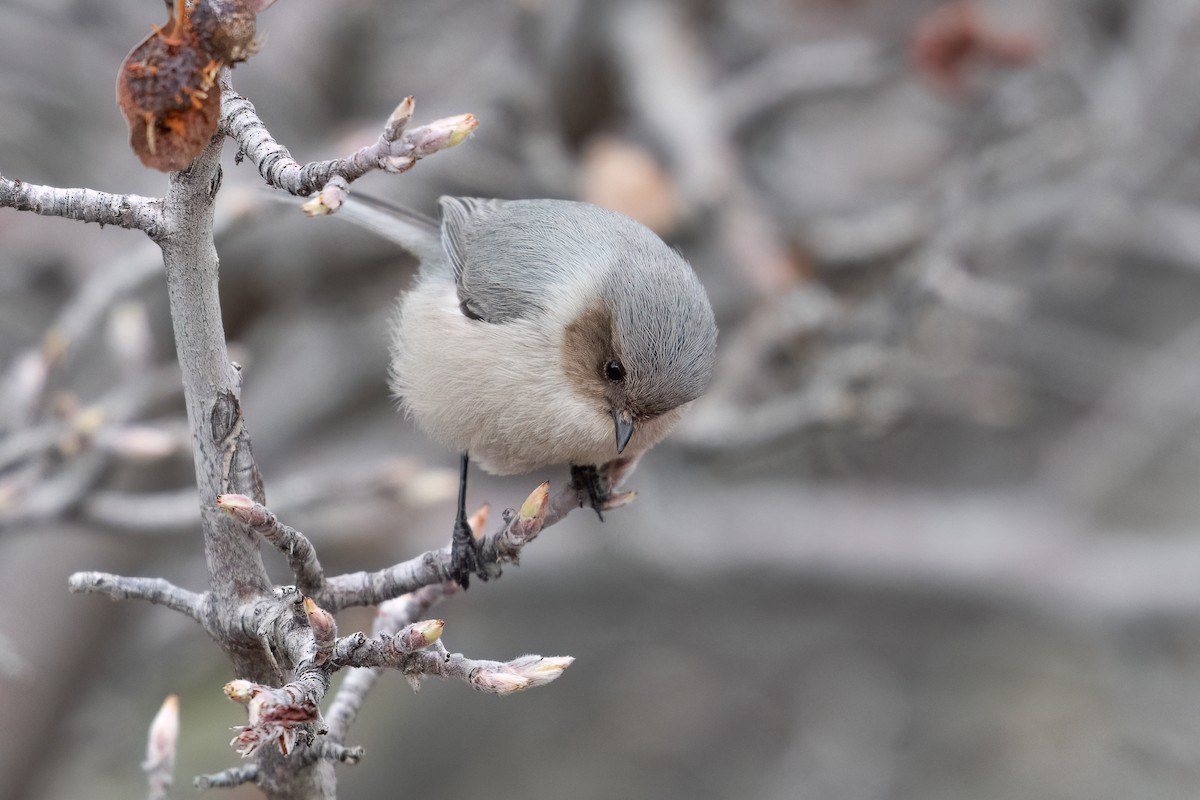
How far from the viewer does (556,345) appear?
2.39 meters

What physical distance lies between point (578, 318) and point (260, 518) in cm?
110

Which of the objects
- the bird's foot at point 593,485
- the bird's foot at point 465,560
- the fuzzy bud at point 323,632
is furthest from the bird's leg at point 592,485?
the fuzzy bud at point 323,632

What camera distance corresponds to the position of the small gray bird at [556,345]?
7.23 ft

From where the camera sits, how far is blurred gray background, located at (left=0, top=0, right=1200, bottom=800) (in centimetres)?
366

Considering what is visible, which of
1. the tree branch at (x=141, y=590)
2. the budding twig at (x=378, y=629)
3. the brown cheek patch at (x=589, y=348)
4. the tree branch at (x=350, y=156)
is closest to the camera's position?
the tree branch at (x=350, y=156)

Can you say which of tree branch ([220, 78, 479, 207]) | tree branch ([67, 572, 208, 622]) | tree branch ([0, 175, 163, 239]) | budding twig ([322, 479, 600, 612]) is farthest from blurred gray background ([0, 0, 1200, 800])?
tree branch ([220, 78, 479, 207])

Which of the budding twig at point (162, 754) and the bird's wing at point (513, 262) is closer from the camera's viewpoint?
the budding twig at point (162, 754)

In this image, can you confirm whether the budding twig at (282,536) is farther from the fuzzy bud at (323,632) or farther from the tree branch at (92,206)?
the tree branch at (92,206)

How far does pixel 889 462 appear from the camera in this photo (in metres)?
5.45

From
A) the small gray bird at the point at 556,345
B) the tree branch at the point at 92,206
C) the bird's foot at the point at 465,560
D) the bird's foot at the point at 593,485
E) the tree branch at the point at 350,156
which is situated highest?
the small gray bird at the point at 556,345

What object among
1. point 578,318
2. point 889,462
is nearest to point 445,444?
point 578,318

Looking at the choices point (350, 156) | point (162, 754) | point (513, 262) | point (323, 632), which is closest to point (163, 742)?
point (162, 754)

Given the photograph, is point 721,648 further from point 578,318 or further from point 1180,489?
point 578,318

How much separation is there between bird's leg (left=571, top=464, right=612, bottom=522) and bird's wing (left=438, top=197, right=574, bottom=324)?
360 millimetres
